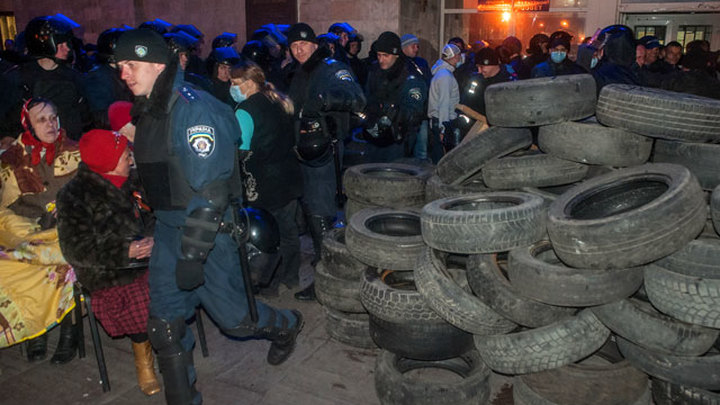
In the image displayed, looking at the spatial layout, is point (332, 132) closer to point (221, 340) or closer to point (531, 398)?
point (221, 340)

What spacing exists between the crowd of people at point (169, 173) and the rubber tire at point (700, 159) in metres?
3.14

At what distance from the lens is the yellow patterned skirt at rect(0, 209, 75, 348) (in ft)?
14.3

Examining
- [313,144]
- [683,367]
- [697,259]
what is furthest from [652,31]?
[683,367]

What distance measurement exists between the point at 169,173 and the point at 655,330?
3164mm

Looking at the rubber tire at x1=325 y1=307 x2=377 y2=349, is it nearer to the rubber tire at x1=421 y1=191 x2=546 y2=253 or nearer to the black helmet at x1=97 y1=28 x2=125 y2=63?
the rubber tire at x1=421 y1=191 x2=546 y2=253

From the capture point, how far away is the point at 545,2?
13.4 metres

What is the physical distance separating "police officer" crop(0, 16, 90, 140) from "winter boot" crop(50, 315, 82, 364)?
10.3 ft

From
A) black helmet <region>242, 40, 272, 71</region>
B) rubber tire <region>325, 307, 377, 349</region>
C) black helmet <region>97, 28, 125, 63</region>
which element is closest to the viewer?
rubber tire <region>325, 307, 377, 349</region>

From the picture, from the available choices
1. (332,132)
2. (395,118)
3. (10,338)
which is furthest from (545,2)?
(10,338)

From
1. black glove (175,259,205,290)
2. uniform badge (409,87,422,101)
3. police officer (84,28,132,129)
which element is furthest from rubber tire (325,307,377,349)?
police officer (84,28,132,129)

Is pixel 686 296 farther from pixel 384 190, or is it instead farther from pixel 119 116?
pixel 119 116

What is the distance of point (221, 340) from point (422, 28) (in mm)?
10054

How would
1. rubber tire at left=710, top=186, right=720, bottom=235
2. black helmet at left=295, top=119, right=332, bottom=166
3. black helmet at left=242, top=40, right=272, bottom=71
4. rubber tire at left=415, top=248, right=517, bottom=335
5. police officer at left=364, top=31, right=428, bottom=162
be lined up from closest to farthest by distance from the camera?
1. rubber tire at left=710, top=186, right=720, bottom=235
2. rubber tire at left=415, top=248, right=517, bottom=335
3. black helmet at left=295, top=119, right=332, bottom=166
4. police officer at left=364, top=31, right=428, bottom=162
5. black helmet at left=242, top=40, right=272, bottom=71

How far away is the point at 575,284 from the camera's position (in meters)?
3.30
